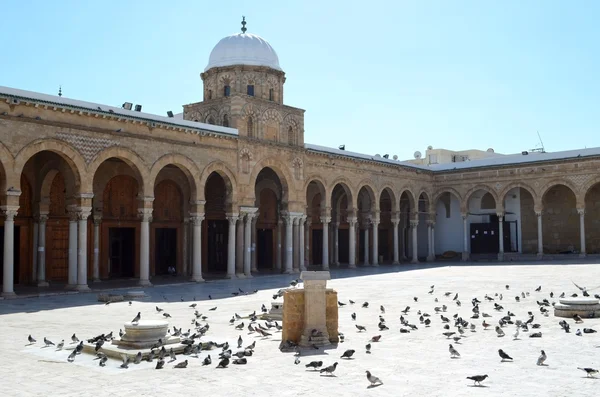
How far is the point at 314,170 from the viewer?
29.5 metres

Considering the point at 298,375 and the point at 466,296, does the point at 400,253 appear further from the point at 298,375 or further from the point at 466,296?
the point at 298,375

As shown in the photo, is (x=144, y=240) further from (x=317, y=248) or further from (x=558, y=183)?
(x=558, y=183)

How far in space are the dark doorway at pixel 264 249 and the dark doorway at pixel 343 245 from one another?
6.21m

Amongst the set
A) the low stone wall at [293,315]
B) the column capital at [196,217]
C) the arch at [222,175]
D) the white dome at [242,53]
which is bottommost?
the low stone wall at [293,315]

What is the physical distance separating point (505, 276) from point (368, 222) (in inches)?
416

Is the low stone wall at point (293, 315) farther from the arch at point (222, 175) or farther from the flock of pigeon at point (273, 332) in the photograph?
the arch at point (222, 175)

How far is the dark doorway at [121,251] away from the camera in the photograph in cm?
2477

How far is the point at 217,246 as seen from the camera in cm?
2880

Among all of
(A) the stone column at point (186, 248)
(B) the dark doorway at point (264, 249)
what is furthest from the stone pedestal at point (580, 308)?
(B) the dark doorway at point (264, 249)

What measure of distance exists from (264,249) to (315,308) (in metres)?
21.7

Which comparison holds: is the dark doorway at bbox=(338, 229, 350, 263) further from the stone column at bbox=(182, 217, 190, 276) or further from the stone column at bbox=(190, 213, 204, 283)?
the stone column at bbox=(190, 213, 204, 283)

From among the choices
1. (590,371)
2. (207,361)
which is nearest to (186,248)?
(207,361)

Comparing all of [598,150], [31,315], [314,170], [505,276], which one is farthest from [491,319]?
[598,150]

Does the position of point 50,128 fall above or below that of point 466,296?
above
